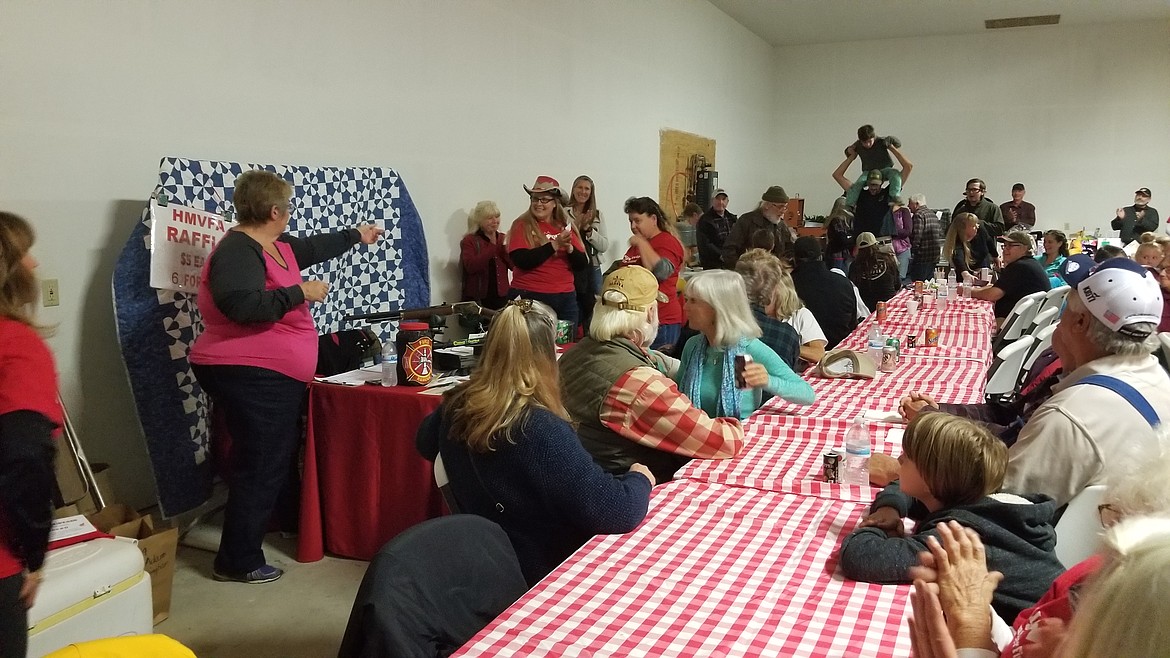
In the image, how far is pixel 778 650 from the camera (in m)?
1.37

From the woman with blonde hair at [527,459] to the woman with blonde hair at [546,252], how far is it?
10.0ft

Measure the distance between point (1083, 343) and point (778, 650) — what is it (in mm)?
1136

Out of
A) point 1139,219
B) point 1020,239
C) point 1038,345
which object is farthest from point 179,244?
point 1139,219

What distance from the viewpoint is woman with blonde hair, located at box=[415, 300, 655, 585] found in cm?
181

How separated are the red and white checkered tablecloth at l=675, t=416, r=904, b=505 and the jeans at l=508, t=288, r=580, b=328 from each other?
8.24ft

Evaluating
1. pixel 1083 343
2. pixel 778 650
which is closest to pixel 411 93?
pixel 1083 343

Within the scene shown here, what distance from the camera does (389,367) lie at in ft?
11.0

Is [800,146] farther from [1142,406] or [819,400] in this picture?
[1142,406]

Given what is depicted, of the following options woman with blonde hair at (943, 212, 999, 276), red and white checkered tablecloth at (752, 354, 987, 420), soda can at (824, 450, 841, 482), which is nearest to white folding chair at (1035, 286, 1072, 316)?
red and white checkered tablecloth at (752, 354, 987, 420)

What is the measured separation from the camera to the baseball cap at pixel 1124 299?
184cm

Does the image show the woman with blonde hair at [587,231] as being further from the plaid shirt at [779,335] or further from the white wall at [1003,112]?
the white wall at [1003,112]

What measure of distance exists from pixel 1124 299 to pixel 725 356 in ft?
3.95

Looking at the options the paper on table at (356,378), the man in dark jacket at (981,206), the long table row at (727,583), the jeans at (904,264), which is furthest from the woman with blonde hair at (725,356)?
the man in dark jacket at (981,206)

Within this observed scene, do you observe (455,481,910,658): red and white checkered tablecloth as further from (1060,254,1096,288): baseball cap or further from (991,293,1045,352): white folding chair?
(991,293,1045,352): white folding chair
